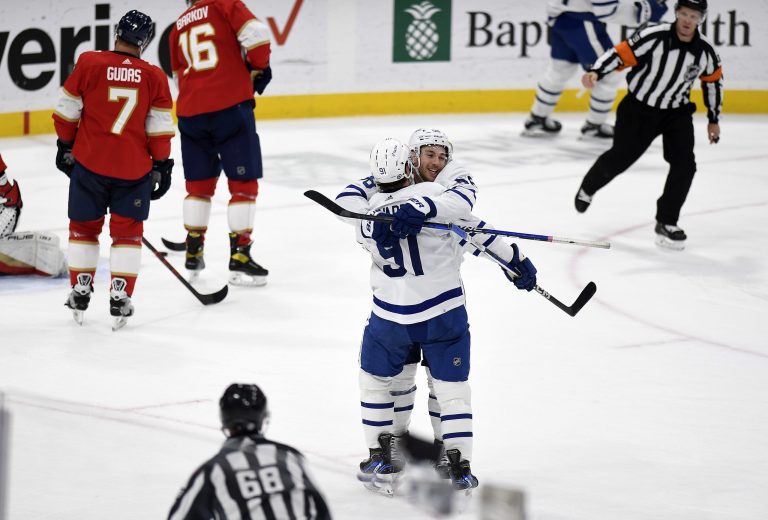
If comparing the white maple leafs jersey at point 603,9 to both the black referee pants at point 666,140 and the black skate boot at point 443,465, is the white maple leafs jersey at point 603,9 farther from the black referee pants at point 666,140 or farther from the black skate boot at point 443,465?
the black skate boot at point 443,465

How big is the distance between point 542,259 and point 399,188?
3.09 metres

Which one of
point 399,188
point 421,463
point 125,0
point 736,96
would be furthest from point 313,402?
point 736,96

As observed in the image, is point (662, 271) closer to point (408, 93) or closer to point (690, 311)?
point (690, 311)

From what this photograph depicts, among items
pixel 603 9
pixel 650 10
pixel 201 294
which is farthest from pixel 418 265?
pixel 650 10

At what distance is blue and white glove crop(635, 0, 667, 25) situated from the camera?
369 inches

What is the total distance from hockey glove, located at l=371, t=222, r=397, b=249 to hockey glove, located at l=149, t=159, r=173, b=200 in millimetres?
1885

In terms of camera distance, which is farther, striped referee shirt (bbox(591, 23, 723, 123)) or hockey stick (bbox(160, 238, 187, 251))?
striped referee shirt (bbox(591, 23, 723, 123))

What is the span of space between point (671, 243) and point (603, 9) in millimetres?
2852

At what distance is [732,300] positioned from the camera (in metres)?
6.09

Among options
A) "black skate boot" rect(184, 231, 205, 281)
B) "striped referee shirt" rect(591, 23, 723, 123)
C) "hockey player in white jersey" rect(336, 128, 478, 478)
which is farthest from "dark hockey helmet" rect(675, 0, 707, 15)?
"hockey player in white jersey" rect(336, 128, 478, 478)

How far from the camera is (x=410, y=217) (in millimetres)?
3535

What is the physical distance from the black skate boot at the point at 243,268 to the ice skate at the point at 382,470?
2.40 meters

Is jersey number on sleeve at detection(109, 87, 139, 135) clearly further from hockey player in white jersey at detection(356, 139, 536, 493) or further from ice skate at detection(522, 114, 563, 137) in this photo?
ice skate at detection(522, 114, 563, 137)

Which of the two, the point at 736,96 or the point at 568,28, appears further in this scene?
the point at 736,96
